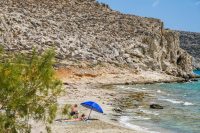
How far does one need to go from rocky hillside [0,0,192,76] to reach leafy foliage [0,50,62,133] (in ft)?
181

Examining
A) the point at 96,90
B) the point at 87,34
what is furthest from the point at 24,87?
the point at 87,34

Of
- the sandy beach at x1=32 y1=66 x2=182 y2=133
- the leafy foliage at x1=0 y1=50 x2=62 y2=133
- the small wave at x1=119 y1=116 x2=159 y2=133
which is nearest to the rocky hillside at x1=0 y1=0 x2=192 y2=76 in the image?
the sandy beach at x1=32 y1=66 x2=182 y2=133

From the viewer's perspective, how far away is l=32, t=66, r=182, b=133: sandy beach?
25812mm

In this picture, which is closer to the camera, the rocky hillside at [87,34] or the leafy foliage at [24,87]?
the leafy foliage at [24,87]

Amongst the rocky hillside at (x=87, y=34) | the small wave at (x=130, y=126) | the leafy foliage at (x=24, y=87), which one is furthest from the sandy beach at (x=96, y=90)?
the leafy foliage at (x=24, y=87)

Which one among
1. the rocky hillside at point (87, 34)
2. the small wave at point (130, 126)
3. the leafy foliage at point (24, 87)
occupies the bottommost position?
the small wave at point (130, 126)

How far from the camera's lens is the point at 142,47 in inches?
3639

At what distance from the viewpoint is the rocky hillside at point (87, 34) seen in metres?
75.7

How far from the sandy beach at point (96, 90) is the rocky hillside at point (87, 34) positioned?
10.9 feet

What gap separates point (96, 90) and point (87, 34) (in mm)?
34049

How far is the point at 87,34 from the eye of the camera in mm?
87500

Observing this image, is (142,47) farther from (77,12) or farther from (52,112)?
(52,112)

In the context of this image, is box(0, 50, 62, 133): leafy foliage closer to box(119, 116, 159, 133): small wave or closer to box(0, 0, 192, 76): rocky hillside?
box(119, 116, 159, 133): small wave

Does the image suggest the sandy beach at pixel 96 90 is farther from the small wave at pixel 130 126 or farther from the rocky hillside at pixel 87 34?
the rocky hillside at pixel 87 34
